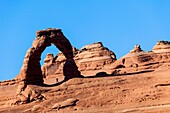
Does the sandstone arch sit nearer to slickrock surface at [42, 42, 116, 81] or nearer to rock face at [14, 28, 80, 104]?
rock face at [14, 28, 80, 104]

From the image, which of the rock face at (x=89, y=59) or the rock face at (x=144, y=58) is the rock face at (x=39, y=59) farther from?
the rock face at (x=89, y=59)

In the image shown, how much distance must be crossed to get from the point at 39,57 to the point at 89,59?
2338cm

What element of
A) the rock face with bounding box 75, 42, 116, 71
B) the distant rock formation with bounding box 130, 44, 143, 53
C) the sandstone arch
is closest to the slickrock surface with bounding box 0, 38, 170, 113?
the sandstone arch

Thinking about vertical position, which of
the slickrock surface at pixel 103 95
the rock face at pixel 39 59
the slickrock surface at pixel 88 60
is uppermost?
the slickrock surface at pixel 88 60

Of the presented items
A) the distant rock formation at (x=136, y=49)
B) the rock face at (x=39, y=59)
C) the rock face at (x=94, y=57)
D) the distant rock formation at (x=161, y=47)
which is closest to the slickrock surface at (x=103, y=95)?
the rock face at (x=39, y=59)

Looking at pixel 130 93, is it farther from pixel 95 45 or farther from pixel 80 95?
pixel 95 45

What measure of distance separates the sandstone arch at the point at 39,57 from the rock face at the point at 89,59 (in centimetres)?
1888

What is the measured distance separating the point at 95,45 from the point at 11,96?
2501cm

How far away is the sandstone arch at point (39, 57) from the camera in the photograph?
1558 inches

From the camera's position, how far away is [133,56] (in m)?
58.2

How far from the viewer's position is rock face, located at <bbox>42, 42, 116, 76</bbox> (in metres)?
61.5

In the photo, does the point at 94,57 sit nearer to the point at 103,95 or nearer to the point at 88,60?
the point at 88,60

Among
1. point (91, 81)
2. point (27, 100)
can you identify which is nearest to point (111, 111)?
point (91, 81)

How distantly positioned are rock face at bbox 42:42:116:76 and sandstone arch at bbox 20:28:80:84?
1888 cm
